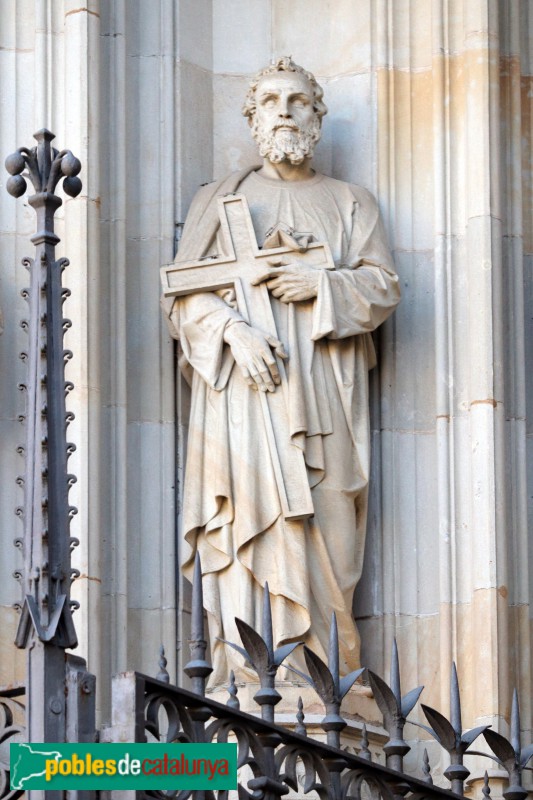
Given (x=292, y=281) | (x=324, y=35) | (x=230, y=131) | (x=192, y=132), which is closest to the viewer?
(x=292, y=281)

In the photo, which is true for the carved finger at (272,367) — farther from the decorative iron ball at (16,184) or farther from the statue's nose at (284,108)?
the decorative iron ball at (16,184)

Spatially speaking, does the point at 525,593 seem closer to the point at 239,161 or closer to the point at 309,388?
the point at 309,388

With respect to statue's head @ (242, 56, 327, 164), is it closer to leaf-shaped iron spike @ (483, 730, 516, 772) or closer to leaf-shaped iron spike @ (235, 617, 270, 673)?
leaf-shaped iron spike @ (483, 730, 516, 772)

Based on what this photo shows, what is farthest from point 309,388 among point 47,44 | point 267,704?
point 267,704

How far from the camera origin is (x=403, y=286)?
10375 mm

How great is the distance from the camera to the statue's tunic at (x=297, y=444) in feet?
31.6

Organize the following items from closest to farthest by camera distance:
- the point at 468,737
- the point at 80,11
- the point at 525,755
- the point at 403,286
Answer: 1. the point at 468,737
2. the point at 525,755
3. the point at 80,11
4. the point at 403,286

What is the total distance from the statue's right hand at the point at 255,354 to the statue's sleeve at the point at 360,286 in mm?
206

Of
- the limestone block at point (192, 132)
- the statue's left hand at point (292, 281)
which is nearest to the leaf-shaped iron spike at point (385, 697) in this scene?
the statue's left hand at point (292, 281)

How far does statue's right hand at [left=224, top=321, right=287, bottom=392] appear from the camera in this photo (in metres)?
9.74

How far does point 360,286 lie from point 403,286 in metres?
0.49

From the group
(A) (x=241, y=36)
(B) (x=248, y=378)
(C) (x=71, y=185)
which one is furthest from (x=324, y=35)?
(C) (x=71, y=185)

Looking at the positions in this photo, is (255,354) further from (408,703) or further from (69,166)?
(69,166)

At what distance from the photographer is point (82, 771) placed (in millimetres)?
6871
